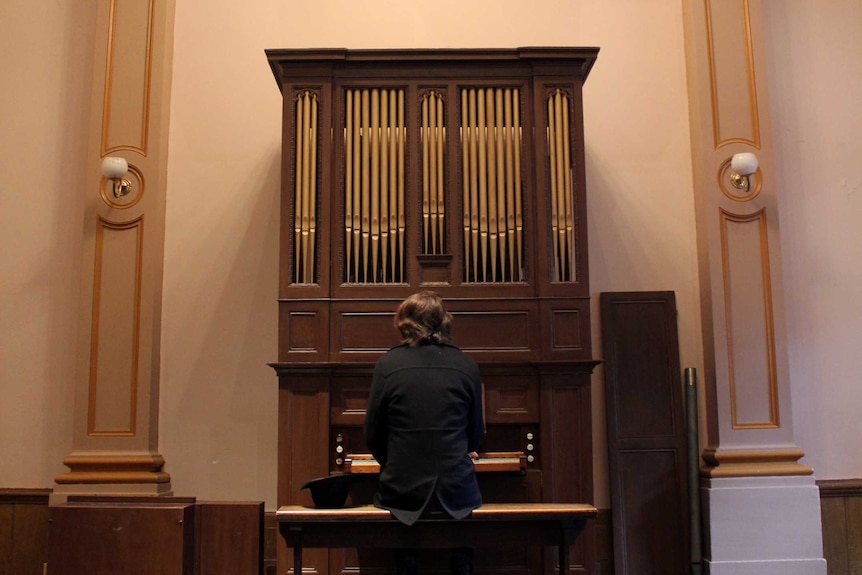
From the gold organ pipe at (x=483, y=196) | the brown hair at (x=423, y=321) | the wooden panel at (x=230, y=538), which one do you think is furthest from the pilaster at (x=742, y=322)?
the wooden panel at (x=230, y=538)

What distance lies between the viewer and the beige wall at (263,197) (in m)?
6.44

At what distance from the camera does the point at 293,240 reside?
572 cm

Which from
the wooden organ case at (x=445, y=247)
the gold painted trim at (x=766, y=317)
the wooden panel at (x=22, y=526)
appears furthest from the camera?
the wooden panel at (x=22, y=526)

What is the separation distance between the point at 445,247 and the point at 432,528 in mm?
1904

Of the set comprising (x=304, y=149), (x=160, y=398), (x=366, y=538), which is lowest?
(x=366, y=538)

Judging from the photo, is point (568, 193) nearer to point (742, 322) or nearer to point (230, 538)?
point (742, 322)

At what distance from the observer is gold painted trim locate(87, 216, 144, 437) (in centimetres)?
609

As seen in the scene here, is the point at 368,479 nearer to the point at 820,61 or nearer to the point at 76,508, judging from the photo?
the point at 76,508

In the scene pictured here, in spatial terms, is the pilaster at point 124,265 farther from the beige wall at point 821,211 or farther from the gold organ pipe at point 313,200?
the beige wall at point 821,211

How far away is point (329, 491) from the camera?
4.74 meters

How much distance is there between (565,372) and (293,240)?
1.92 metres

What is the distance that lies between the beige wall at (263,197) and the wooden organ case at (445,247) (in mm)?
946

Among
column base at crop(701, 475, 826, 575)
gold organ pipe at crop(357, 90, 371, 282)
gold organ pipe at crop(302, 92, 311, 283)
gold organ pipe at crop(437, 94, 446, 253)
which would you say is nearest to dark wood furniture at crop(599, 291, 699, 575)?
column base at crop(701, 475, 826, 575)

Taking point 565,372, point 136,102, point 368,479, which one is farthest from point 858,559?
point 136,102
